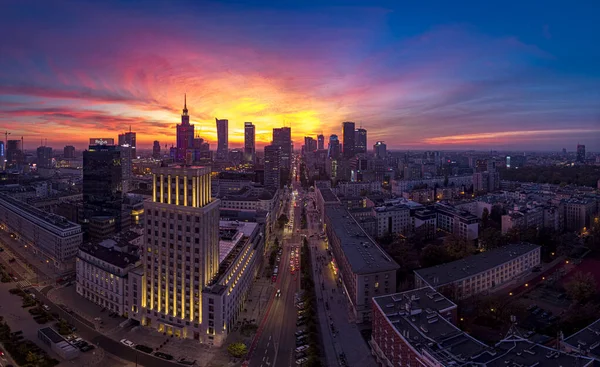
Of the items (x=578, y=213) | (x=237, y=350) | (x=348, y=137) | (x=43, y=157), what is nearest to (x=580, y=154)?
(x=348, y=137)

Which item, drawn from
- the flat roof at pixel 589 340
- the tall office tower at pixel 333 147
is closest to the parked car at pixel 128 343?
the flat roof at pixel 589 340

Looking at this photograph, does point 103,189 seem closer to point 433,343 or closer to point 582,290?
point 433,343

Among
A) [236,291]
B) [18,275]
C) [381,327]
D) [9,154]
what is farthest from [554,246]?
[9,154]

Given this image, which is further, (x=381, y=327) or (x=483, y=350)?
(x=381, y=327)

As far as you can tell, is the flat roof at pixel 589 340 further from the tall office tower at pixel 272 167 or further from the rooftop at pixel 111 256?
the tall office tower at pixel 272 167

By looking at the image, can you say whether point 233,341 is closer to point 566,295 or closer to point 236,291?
point 236,291

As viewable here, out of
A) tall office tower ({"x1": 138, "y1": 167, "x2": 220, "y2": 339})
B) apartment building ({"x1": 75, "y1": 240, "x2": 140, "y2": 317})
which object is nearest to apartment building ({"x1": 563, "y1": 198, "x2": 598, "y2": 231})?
tall office tower ({"x1": 138, "y1": 167, "x2": 220, "y2": 339})
